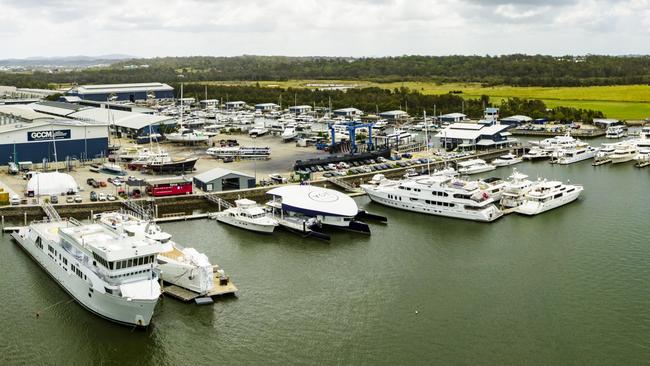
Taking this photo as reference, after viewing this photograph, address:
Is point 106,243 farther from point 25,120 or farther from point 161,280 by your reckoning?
point 25,120

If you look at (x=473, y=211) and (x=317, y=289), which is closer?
(x=317, y=289)

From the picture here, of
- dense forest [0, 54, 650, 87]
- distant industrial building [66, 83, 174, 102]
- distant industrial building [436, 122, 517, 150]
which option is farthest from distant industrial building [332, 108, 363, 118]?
dense forest [0, 54, 650, 87]

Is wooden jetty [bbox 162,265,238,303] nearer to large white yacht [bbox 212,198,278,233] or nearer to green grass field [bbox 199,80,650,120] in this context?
large white yacht [bbox 212,198,278,233]

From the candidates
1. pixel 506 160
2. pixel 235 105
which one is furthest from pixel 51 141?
pixel 235 105

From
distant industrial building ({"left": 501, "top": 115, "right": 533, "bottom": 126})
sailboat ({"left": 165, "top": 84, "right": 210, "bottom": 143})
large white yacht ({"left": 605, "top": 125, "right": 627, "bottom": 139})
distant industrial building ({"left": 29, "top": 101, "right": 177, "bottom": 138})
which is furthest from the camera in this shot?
distant industrial building ({"left": 501, "top": 115, "right": 533, "bottom": 126})

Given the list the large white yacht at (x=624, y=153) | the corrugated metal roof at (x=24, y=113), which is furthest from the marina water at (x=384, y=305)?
the corrugated metal roof at (x=24, y=113)

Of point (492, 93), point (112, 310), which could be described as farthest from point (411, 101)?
point (112, 310)

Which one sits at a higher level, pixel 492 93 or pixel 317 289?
pixel 492 93

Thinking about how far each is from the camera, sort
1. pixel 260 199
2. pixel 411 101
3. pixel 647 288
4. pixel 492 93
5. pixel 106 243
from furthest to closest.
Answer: pixel 492 93
pixel 411 101
pixel 260 199
pixel 647 288
pixel 106 243
